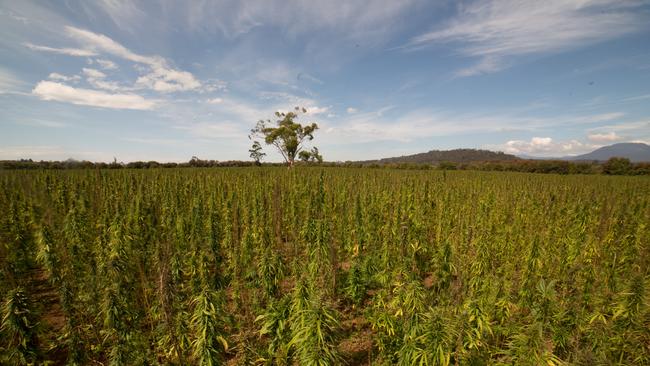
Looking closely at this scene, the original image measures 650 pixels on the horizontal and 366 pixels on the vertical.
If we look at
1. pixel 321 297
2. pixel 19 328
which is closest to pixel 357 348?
pixel 321 297

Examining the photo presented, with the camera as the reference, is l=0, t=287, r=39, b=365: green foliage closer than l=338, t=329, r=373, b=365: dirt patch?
Yes

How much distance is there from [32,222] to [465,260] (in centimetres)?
1908

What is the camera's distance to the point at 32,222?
12.0m

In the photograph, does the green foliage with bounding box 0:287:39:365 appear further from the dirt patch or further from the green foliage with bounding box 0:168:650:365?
the dirt patch

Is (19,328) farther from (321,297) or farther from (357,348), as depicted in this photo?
(357,348)

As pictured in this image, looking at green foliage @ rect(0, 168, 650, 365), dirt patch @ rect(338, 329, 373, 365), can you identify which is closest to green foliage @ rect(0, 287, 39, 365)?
green foliage @ rect(0, 168, 650, 365)

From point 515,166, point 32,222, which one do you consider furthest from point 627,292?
point 515,166

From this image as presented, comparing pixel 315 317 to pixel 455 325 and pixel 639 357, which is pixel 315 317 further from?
pixel 639 357

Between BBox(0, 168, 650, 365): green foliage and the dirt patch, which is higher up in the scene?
BBox(0, 168, 650, 365): green foliage

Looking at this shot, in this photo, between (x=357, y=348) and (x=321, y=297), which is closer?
(x=321, y=297)

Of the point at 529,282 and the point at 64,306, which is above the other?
the point at 64,306

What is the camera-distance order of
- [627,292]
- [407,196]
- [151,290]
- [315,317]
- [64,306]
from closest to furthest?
[315,317], [627,292], [64,306], [151,290], [407,196]

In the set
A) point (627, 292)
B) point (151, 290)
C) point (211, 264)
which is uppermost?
point (627, 292)

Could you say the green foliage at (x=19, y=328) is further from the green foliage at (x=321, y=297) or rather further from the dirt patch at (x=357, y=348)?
the dirt patch at (x=357, y=348)
